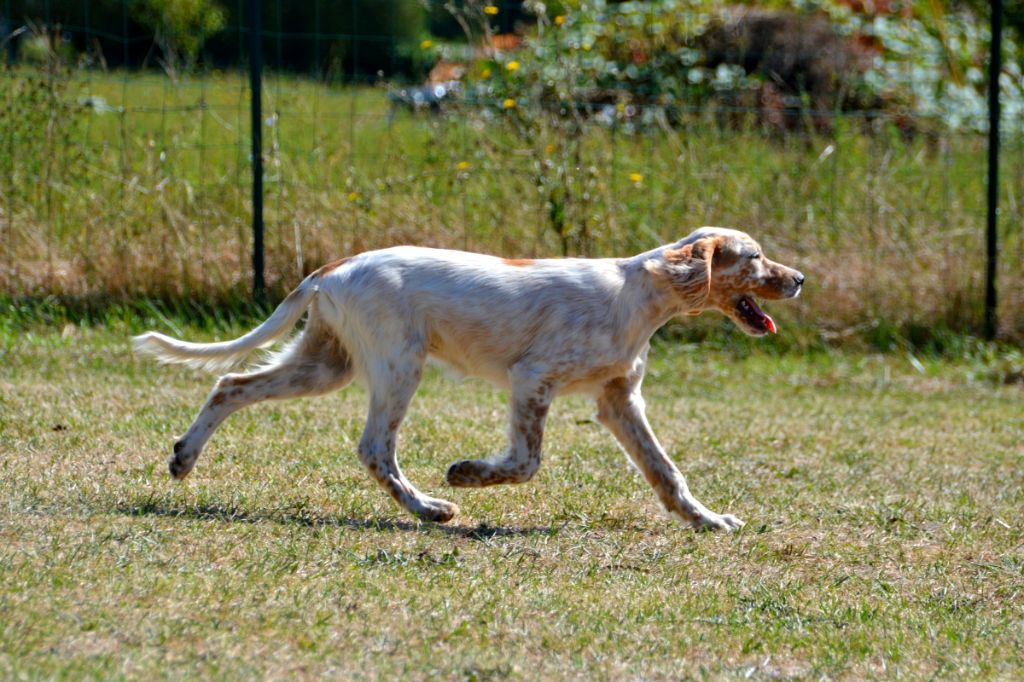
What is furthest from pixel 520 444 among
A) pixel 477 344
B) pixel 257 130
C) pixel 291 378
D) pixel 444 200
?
pixel 444 200

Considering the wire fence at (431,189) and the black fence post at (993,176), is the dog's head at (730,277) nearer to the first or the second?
the wire fence at (431,189)

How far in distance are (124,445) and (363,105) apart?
6.29 meters

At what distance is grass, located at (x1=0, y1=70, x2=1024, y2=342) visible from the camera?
934 cm

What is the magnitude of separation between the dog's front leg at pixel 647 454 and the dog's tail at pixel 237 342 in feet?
3.83

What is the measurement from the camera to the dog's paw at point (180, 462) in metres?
5.07

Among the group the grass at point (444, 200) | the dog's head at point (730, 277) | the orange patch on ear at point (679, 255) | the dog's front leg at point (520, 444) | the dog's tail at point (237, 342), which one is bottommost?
the grass at point (444, 200)

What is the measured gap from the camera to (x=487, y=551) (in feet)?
14.8

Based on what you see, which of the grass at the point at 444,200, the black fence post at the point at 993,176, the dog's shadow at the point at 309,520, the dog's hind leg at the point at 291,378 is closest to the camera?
the dog's shadow at the point at 309,520

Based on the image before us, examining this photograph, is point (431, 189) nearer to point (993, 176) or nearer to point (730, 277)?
point (993, 176)

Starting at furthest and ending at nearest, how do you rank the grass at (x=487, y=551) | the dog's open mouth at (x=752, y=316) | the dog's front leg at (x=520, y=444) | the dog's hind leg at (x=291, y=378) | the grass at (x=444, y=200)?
the grass at (x=444, y=200), the dog's open mouth at (x=752, y=316), the dog's hind leg at (x=291, y=378), the dog's front leg at (x=520, y=444), the grass at (x=487, y=551)

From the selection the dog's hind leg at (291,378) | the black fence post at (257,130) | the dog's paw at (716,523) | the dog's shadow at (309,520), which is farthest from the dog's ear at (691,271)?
the black fence post at (257,130)

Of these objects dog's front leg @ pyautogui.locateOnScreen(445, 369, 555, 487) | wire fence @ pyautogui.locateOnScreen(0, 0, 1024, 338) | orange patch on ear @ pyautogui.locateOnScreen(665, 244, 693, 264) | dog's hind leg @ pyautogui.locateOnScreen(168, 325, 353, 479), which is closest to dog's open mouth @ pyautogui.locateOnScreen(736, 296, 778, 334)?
orange patch on ear @ pyautogui.locateOnScreen(665, 244, 693, 264)

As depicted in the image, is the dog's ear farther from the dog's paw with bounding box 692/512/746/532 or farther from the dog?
the dog's paw with bounding box 692/512/746/532

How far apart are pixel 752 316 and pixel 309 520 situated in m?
1.90
